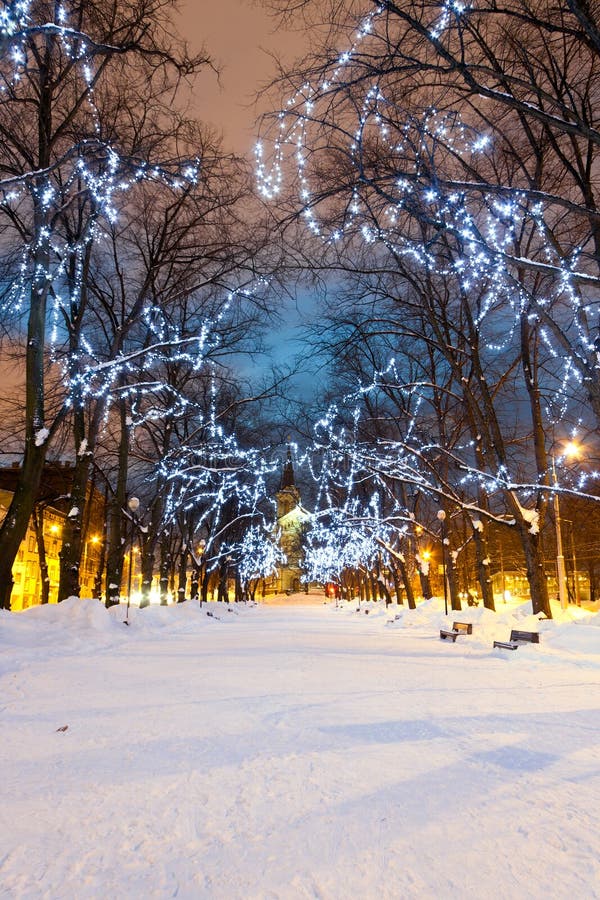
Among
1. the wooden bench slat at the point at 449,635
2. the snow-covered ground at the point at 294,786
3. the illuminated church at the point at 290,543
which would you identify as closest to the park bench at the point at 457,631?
the wooden bench slat at the point at 449,635

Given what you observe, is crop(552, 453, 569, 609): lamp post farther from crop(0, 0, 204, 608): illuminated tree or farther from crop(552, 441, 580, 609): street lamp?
crop(0, 0, 204, 608): illuminated tree

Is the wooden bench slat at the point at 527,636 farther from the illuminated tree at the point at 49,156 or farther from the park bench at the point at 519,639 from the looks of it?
the illuminated tree at the point at 49,156

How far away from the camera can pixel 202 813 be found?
324cm

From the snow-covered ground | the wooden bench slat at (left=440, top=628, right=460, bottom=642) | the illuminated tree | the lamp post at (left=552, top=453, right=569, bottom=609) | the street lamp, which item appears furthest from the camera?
the lamp post at (left=552, top=453, right=569, bottom=609)

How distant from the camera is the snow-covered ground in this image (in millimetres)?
2576

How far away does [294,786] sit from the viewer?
12.1ft

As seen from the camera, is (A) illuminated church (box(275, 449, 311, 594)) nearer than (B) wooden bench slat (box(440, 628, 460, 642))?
No

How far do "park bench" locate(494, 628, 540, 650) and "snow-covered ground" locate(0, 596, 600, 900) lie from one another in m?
4.17

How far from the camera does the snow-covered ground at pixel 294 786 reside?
2576 millimetres

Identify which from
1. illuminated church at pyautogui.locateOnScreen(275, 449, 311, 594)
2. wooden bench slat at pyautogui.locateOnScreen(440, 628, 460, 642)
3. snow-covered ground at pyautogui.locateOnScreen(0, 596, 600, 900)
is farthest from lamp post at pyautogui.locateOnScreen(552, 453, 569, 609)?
illuminated church at pyautogui.locateOnScreen(275, 449, 311, 594)

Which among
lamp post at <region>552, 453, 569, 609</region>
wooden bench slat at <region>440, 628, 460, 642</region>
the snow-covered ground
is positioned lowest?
wooden bench slat at <region>440, 628, 460, 642</region>

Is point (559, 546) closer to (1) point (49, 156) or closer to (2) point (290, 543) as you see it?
(1) point (49, 156)

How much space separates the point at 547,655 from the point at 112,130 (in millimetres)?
13628

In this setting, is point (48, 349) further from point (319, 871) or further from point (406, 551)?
point (406, 551)
